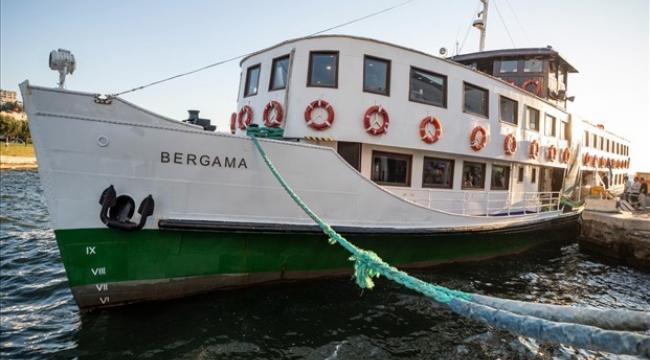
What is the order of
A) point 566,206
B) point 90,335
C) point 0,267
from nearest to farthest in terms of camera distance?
point 90,335, point 0,267, point 566,206

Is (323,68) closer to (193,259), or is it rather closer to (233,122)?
(233,122)

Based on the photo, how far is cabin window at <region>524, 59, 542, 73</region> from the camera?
477 inches

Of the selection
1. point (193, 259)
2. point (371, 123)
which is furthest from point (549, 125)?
point (193, 259)

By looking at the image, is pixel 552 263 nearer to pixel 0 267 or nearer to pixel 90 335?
pixel 90 335

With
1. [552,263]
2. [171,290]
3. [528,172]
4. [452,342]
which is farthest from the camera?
[528,172]

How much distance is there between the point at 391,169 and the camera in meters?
7.45

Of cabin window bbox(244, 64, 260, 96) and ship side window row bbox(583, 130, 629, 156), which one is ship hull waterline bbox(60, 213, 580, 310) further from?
ship side window row bbox(583, 130, 629, 156)

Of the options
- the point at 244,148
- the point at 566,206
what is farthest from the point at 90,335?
the point at 566,206

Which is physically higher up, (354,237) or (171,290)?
(354,237)

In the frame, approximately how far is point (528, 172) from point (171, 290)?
10.4 meters

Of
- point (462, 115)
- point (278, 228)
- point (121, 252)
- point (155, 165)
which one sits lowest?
point (121, 252)

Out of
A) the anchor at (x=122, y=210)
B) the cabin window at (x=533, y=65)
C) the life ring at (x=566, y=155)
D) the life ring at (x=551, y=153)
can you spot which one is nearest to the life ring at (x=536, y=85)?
the cabin window at (x=533, y=65)

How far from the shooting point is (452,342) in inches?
190

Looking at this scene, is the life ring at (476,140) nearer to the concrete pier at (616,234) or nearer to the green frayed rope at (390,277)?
the concrete pier at (616,234)
